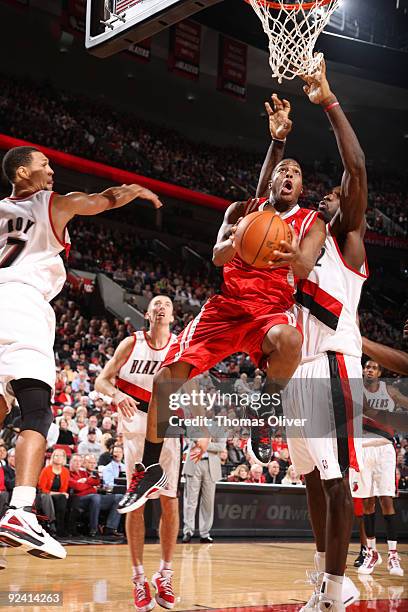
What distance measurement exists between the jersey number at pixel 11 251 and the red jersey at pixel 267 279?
1270 millimetres

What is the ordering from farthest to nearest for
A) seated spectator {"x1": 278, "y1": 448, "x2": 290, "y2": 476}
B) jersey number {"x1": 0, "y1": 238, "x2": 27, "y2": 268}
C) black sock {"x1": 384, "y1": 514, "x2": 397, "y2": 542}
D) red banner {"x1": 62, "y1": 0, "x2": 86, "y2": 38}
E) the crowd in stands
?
1. the crowd in stands
2. red banner {"x1": 62, "y1": 0, "x2": 86, "y2": 38}
3. seated spectator {"x1": 278, "y1": 448, "x2": 290, "y2": 476}
4. black sock {"x1": 384, "y1": 514, "x2": 397, "y2": 542}
5. jersey number {"x1": 0, "y1": 238, "x2": 27, "y2": 268}

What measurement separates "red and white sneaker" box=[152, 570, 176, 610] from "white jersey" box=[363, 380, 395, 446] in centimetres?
330

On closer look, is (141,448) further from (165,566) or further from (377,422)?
(377,422)

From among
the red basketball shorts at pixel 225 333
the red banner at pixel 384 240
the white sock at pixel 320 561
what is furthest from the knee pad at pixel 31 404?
the red banner at pixel 384 240

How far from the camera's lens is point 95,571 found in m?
7.10

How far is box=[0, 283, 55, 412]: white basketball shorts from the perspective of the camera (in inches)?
159

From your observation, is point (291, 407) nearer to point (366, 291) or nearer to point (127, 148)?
point (127, 148)

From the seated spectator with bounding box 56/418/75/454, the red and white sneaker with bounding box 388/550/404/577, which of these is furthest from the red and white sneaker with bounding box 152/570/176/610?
the seated spectator with bounding box 56/418/75/454

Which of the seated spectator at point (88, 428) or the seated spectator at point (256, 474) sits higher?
the seated spectator at point (88, 428)

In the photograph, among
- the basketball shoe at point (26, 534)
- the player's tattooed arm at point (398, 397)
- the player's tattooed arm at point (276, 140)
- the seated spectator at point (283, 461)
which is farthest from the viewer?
the seated spectator at point (283, 461)

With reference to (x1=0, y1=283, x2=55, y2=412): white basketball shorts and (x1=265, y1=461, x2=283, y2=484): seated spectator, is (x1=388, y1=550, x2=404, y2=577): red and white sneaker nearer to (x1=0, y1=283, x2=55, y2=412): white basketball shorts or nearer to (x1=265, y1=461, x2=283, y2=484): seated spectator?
(x1=265, y1=461, x2=283, y2=484): seated spectator

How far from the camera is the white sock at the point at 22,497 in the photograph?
384cm

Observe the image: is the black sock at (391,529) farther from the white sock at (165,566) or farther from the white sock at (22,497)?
the white sock at (22,497)

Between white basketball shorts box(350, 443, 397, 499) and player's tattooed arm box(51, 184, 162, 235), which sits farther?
white basketball shorts box(350, 443, 397, 499)
